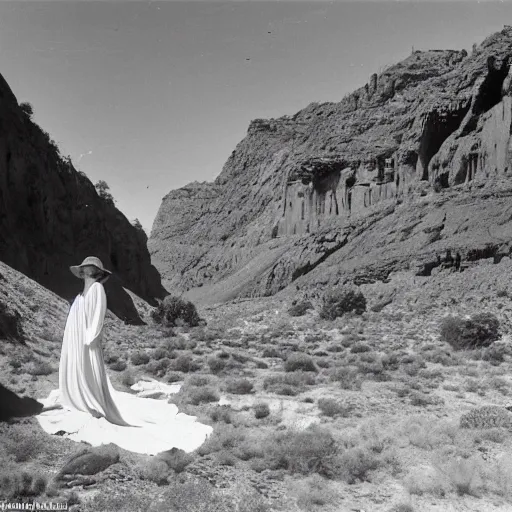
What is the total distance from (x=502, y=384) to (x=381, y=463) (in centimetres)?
605

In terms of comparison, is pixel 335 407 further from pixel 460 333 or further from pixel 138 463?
pixel 460 333

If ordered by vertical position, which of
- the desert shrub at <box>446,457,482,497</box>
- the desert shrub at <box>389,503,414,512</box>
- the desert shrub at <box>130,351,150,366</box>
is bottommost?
the desert shrub at <box>389,503,414,512</box>

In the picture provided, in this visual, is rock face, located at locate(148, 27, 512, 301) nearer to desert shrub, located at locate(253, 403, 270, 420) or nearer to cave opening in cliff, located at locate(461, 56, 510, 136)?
cave opening in cliff, located at locate(461, 56, 510, 136)

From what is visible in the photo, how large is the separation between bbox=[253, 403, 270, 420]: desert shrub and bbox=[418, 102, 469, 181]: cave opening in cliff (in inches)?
1756

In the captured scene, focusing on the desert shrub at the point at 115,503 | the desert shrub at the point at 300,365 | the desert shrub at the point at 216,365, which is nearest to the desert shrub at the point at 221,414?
the desert shrub at the point at 115,503

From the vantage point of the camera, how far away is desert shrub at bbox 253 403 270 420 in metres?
8.38

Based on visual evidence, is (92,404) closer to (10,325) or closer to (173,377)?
(173,377)

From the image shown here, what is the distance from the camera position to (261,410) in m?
8.53

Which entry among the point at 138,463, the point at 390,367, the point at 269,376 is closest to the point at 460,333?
the point at 390,367

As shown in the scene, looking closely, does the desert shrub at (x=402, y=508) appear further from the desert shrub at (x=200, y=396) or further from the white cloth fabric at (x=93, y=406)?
the desert shrub at (x=200, y=396)

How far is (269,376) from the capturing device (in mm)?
11852

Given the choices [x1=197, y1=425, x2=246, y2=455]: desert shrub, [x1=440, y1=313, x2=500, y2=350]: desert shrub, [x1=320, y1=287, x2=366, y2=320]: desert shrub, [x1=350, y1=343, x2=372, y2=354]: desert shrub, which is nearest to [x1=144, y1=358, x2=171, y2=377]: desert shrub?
[x1=197, y1=425, x2=246, y2=455]: desert shrub

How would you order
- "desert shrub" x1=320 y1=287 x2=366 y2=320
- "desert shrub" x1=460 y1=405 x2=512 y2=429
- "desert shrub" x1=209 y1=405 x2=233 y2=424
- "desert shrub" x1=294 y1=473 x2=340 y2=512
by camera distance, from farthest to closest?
"desert shrub" x1=320 y1=287 x2=366 y2=320 → "desert shrub" x1=209 y1=405 x2=233 y2=424 → "desert shrub" x1=460 y1=405 x2=512 y2=429 → "desert shrub" x1=294 y1=473 x2=340 y2=512

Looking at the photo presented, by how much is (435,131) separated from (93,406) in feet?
163
